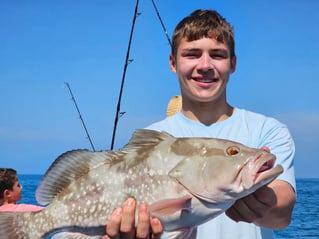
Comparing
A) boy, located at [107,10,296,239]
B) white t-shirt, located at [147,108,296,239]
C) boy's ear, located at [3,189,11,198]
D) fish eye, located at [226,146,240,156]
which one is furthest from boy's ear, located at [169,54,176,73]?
boy's ear, located at [3,189,11,198]

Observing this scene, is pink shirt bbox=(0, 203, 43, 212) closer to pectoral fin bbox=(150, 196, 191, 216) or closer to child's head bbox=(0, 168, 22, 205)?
child's head bbox=(0, 168, 22, 205)

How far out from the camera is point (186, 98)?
3.94m

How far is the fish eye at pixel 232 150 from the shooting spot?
9.84 ft

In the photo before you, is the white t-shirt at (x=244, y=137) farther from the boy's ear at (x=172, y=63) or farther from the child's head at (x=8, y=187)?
the child's head at (x=8, y=187)

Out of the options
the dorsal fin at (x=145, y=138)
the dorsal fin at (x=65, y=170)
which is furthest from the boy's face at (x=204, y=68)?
the dorsal fin at (x=65, y=170)

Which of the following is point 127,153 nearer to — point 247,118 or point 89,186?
point 89,186

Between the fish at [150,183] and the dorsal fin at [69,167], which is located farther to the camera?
the dorsal fin at [69,167]

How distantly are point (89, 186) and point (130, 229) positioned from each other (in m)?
0.37

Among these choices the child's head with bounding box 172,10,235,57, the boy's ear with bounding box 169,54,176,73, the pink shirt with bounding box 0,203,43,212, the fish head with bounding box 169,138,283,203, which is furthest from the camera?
the pink shirt with bounding box 0,203,43,212

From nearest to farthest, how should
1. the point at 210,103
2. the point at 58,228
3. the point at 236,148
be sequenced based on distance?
the point at 236,148
the point at 58,228
the point at 210,103

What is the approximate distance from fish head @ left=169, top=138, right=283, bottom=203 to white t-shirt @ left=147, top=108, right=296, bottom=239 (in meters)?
0.54

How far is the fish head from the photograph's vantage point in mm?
2775

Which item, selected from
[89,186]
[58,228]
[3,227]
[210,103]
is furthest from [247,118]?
[3,227]

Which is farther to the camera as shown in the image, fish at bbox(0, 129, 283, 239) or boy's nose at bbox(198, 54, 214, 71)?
boy's nose at bbox(198, 54, 214, 71)
